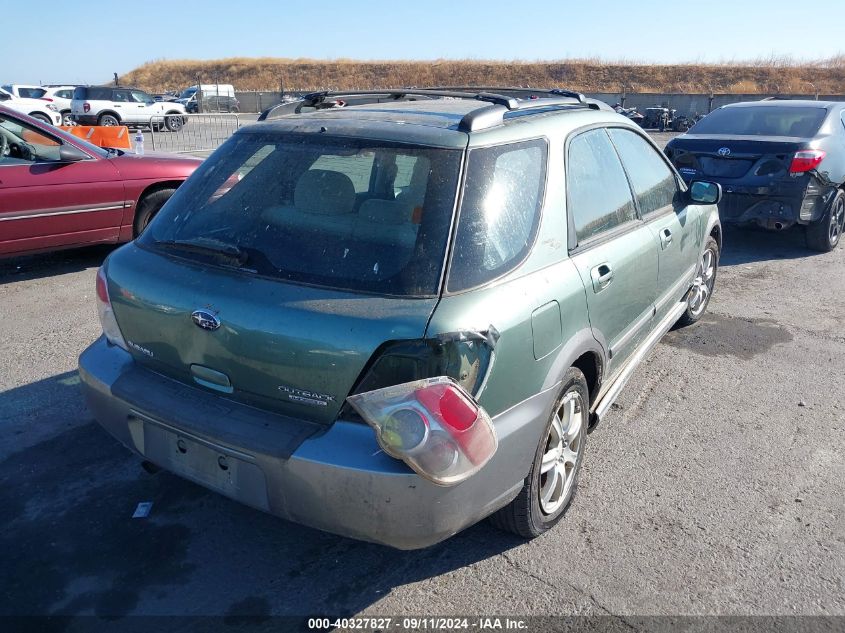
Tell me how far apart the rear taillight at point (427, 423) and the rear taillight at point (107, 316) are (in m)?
1.27

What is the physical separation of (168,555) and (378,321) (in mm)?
1430

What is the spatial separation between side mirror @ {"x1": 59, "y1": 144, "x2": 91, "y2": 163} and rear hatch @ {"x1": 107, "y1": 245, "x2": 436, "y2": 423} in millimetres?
4378

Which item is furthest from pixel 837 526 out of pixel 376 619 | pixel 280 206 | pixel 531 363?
pixel 280 206

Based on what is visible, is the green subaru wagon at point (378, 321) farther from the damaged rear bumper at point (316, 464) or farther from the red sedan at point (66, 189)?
the red sedan at point (66, 189)

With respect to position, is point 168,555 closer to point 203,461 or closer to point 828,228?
point 203,461

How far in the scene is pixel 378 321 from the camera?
2.33 metres

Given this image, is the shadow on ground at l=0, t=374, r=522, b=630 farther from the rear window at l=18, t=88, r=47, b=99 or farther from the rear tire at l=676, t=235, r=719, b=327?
the rear window at l=18, t=88, r=47, b=99

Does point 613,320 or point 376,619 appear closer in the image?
point 376,619

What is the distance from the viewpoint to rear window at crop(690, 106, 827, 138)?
27.1 ft

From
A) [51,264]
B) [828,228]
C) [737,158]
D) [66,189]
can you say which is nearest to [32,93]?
[51,264]

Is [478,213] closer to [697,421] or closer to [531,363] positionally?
[531,363]

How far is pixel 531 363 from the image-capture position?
2.61 m

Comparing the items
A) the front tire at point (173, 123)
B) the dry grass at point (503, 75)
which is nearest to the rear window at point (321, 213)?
the front tire at point (173, 123)

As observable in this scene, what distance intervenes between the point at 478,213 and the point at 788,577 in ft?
6.24
